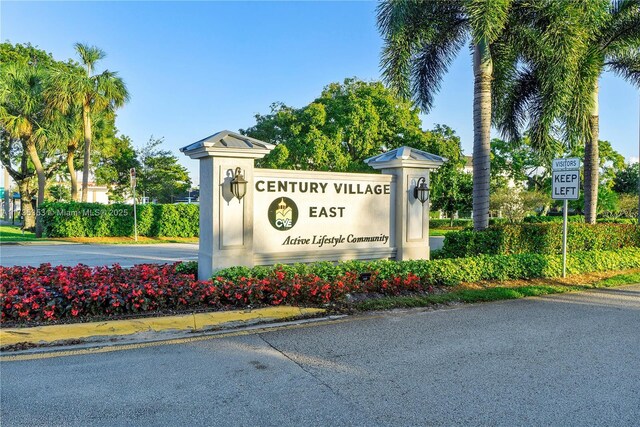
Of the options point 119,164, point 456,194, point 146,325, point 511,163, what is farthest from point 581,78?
point 119,164

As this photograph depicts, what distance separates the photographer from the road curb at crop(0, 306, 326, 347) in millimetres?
5637

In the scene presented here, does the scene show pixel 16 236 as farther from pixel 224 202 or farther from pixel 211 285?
pixel 211 285

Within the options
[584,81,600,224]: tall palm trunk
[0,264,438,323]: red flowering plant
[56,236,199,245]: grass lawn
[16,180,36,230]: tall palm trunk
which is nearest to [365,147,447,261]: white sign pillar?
[0,264,438,323]: red flowering plant

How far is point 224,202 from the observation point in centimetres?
820

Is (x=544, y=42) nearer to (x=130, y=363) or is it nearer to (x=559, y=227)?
(x=559, y=227)

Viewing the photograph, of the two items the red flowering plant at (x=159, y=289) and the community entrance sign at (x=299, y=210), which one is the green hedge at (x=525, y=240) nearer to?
the community entrance sign at (x=299, y=210)

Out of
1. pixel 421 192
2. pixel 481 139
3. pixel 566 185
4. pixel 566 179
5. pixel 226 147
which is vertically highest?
pixel 481 139

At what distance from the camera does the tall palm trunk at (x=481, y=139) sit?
12.0 m

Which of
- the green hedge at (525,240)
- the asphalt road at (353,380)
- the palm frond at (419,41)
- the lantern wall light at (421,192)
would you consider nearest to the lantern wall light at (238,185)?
the asphalt road at (353,380)

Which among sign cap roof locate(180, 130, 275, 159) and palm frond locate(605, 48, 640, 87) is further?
palm frond locate(605, 48, 640, 87)

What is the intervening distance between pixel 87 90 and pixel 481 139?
20357 mm

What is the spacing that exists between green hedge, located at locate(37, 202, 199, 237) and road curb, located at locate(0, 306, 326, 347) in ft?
62.1

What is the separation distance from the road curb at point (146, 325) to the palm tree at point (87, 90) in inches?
824

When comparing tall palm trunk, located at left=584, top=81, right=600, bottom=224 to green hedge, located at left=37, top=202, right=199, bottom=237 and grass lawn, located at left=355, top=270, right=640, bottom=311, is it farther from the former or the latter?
green hedge, located at left=37, top=202, right=199, bottom=237
